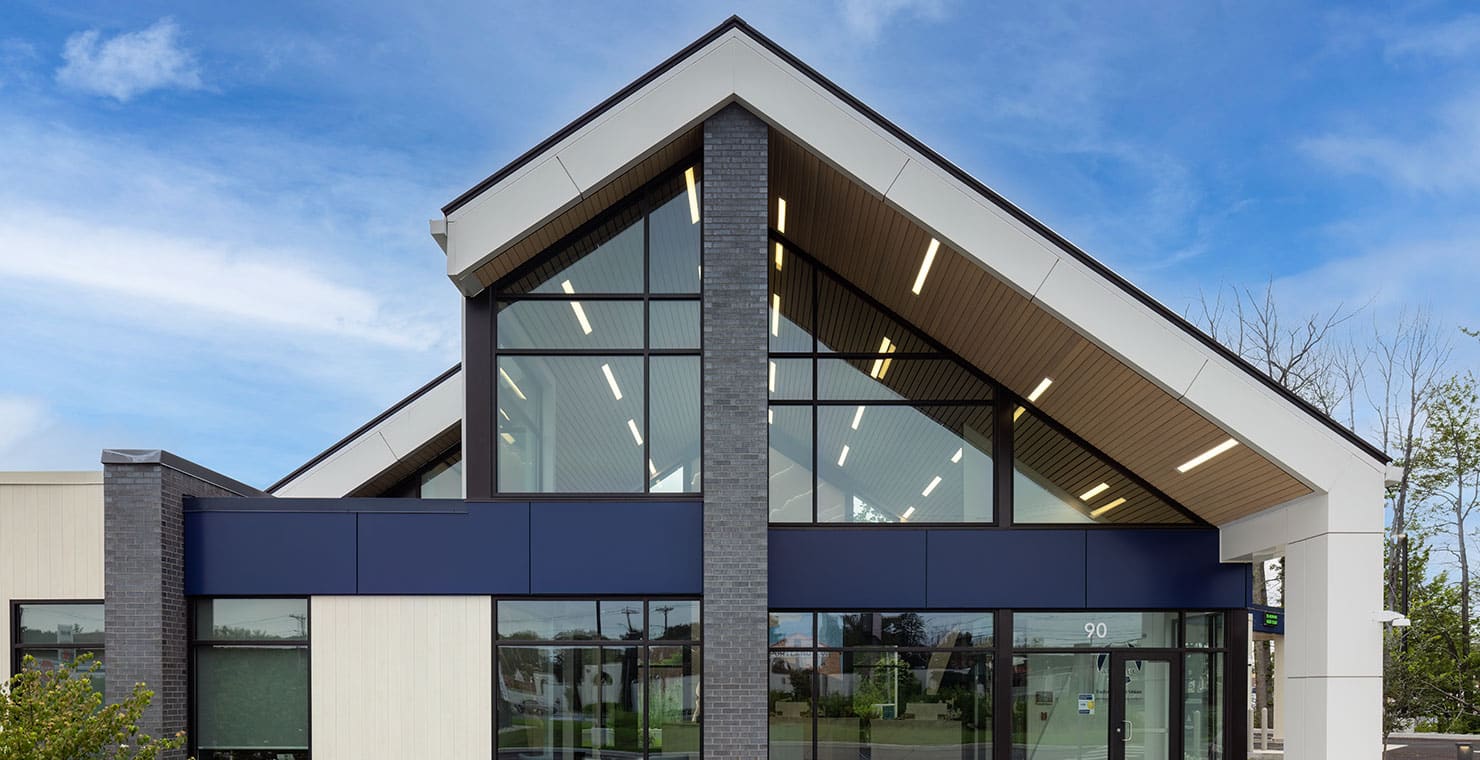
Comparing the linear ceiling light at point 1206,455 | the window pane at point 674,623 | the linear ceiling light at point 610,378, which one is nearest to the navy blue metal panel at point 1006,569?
the linear ceiling light at point 1206,455

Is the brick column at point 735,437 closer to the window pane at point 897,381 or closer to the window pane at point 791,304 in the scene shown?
the window pane at point 791,304

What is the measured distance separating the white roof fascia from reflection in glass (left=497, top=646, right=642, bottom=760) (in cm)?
427

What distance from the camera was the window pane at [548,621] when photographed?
1190 centimetres

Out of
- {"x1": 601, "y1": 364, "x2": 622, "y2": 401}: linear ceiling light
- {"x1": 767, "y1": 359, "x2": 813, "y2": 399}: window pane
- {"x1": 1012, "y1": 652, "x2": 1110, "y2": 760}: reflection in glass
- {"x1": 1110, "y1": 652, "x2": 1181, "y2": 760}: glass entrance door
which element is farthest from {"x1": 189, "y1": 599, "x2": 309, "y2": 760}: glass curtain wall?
{"x1": 1110, "y1": 652, "x2": 1181, "y2": 760}: glass entrance door

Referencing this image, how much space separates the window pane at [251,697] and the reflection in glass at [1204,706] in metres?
10.1

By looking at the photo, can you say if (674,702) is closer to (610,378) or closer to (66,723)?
(610,378)

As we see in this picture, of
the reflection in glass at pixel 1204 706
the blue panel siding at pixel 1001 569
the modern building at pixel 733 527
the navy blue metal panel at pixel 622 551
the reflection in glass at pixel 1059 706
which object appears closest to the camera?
the modern building at pixel 733 527

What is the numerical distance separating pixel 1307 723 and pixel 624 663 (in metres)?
6.92

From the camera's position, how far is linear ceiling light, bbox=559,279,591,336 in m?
12.2

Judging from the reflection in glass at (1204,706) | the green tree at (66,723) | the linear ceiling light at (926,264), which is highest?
the linear ceiling light at (926,264)

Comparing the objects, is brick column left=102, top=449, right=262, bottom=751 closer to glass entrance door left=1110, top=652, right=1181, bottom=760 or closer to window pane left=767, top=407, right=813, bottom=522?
window pane left=767, top=407, right=813, bottom=522

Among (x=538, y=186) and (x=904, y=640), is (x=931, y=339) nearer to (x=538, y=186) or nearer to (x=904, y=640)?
(x=904, y=640)

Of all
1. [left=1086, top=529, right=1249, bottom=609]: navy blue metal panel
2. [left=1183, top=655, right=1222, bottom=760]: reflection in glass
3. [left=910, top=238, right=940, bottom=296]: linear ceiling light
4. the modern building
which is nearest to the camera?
the modern building

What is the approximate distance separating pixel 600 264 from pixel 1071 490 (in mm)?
6148
